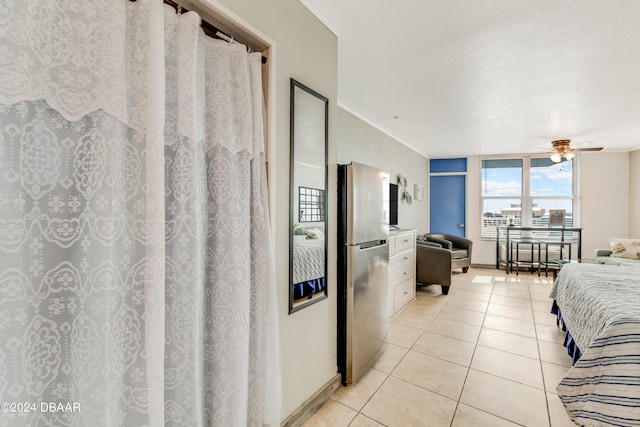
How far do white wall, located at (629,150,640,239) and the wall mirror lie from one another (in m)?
6.95

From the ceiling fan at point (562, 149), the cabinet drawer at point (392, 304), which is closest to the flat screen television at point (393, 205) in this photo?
the cabinet drawer at point (392, 304)

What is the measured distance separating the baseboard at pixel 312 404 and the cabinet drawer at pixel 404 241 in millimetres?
1869

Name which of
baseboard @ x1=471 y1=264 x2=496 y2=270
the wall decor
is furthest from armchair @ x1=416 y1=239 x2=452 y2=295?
baseboard @ x1=471 y1=264 x2=496 y2=270

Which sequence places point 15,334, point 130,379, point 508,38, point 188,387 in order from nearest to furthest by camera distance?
point 15,334 < point 130,379 < point 188,387 < point 508,38

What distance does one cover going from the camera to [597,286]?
7.22 ft

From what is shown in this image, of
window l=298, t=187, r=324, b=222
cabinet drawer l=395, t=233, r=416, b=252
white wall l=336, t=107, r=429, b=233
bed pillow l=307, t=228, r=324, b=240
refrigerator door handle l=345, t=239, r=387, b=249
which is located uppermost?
white wall l=336, t=107, r=429, b=233

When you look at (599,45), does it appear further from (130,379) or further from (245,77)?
(130,379)

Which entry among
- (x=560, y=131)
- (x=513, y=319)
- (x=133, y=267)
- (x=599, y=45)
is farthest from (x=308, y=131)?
(x=560, y=131)

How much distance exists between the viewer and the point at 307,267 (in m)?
1.70

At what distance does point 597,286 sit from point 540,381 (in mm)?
878

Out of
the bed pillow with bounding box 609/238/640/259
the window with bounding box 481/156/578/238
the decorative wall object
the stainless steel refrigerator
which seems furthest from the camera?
the window with bounding box 481/156/578/238

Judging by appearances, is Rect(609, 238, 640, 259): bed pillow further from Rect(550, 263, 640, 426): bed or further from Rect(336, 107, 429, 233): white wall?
Rect(550, 263, 640, 426): bed

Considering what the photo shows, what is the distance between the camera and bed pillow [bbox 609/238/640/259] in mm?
4406

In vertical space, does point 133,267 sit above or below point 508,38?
below
